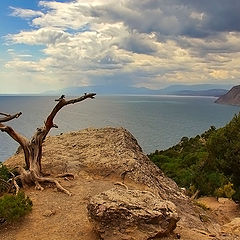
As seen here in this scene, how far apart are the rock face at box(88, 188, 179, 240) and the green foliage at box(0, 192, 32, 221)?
3156 millimetres

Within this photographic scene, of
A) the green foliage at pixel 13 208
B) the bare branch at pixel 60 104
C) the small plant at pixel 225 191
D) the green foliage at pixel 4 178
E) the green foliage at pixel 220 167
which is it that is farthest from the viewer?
the small plant at pixel 225 191

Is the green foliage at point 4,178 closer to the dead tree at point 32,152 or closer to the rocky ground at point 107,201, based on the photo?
the dead tree at point 32,152

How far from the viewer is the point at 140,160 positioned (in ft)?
69.3

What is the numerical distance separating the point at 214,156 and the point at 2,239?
2124 centimetres

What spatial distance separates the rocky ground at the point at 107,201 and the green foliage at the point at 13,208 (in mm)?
316

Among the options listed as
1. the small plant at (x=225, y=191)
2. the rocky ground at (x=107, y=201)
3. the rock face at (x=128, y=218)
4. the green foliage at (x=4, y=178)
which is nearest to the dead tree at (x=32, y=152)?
the green foliage at (x=4, y=178)

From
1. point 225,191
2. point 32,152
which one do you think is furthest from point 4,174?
point 225,191

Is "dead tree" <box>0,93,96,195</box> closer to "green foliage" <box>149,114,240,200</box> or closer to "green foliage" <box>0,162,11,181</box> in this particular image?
"green foliage" <box>0,162,11,181</box>

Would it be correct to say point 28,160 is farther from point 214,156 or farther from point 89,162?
point 214,156

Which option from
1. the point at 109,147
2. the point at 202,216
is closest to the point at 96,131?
the point at 109,147

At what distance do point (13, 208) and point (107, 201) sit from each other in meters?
3.87

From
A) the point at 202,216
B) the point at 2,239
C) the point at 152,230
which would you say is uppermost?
the point at 152,230

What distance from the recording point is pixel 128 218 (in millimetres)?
11031

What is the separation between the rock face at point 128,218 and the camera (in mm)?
10992
